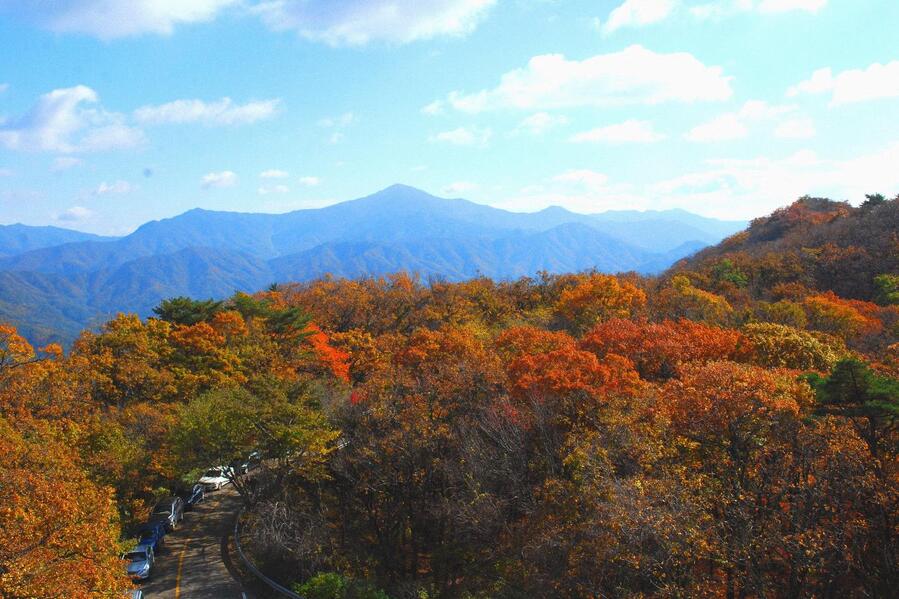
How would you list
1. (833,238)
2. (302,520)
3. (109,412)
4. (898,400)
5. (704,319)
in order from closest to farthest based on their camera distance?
(898,400), (302,520), (109,412), (704,319), (833,238)

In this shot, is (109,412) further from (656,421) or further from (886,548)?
(886,548)

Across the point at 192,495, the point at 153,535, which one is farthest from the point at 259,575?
the point at 192,495

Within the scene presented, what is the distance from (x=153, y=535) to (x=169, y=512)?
240 centimetres

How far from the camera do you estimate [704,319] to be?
32938 millimetres

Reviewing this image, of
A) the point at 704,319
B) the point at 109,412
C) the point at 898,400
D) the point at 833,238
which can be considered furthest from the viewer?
the point at 833,238

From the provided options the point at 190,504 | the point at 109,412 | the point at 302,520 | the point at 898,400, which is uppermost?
the point at 898,400

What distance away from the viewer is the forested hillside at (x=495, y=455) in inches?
397

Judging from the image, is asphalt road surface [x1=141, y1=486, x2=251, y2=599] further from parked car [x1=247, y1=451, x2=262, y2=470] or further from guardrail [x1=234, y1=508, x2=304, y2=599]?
parked car [x1=247, y1=451, x2=262, y2=470]

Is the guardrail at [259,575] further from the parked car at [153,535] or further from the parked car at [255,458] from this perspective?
the parked car at [255,458]

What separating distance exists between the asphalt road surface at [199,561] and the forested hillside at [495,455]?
1417 millimetres

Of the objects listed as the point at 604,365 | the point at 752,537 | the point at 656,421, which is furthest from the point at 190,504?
the point at 752,537

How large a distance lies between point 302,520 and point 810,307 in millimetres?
33253

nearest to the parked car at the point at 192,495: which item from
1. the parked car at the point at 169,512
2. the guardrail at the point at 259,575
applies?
the parked car at the point at 169,512

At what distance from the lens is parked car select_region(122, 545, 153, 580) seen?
17625 millimetres
